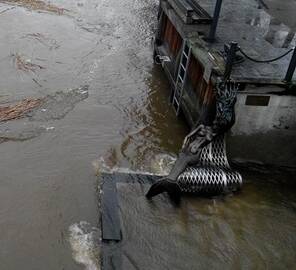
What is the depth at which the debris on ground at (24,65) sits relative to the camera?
42.5 ft

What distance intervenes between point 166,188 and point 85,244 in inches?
71.3

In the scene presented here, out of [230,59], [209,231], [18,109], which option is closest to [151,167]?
[209,231]

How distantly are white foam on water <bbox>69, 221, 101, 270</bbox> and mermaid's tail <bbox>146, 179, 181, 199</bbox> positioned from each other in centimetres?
129

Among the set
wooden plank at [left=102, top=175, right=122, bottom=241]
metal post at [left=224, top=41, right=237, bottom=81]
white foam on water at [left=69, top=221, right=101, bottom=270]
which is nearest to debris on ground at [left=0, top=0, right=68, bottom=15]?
metal post at [left=224, top=41, right=237, bottom=81]

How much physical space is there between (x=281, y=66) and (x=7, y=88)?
286 inches

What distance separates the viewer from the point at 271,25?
40.7ft

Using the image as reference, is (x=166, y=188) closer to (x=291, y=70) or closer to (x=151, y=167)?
(x=151, y=167)

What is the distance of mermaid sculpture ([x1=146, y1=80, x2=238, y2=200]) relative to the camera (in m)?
8.36

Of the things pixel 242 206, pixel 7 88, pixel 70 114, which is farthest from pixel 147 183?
pixel 7 88

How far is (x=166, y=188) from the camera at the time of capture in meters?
8.17

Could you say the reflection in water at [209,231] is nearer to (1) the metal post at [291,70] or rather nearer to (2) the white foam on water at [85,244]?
(2) the white foam on water at [85,244]

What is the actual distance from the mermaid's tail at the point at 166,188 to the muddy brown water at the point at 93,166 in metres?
0.20

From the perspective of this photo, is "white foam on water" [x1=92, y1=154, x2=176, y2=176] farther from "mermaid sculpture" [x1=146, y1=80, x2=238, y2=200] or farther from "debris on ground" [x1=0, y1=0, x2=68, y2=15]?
"debris on ground" [x1=0, y1=0, x2=68, y2=15]

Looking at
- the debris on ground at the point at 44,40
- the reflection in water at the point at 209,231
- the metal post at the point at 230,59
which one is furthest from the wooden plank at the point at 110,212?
the debris on ground at the point at 44,40
